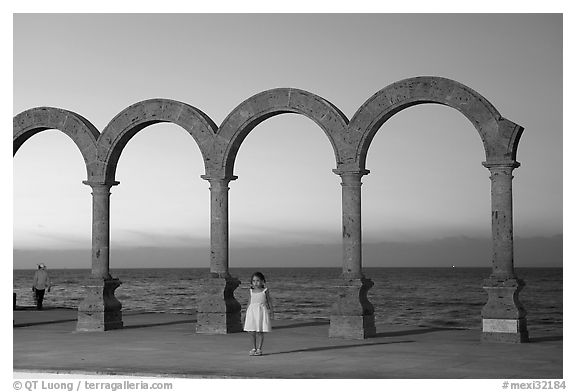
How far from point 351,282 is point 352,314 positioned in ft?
2.26

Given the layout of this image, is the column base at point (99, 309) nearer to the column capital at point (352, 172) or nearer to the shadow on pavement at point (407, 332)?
the column capital at point (352, 172)

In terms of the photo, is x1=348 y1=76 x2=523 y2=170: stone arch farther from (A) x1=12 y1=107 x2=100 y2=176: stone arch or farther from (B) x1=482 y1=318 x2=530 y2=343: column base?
(A) x1=12 y1=107 x2=100 y2=176: stone arch

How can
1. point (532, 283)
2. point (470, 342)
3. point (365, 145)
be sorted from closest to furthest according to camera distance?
point (470, 342) < point (365, 145) < point (532, 283)

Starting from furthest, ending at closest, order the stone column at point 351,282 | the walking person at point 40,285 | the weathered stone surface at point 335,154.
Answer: the walking person at point 40,285 → the stone column at point 351,282 → the weathered stone surface at point 335,154

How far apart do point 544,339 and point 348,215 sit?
4610 mm

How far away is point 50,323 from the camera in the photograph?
957 inches

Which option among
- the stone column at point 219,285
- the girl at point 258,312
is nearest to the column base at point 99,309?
the stone column at point 219,285

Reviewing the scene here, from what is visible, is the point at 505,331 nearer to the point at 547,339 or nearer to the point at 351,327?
the point at 547,339

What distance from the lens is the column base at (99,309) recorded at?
22.3 m

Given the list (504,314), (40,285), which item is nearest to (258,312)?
(504,314)

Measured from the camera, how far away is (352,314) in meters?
20.2

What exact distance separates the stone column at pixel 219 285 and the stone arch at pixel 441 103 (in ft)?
10.5
